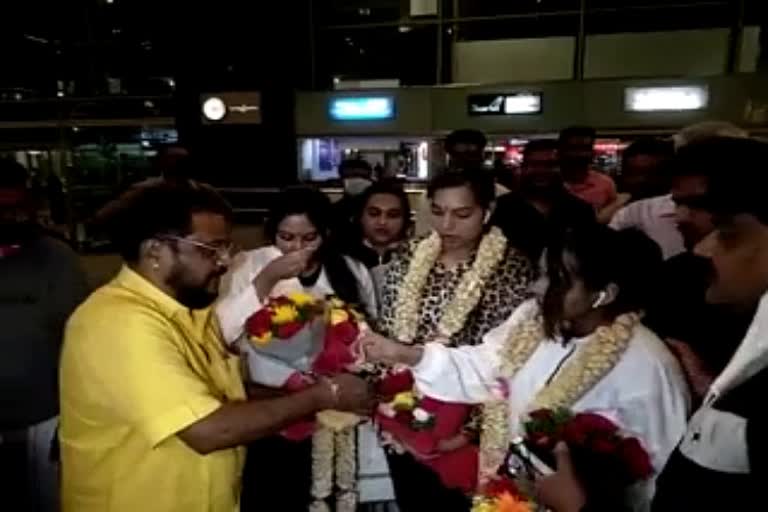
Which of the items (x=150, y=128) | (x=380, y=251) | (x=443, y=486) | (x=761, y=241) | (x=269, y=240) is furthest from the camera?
(x=150, y=128)

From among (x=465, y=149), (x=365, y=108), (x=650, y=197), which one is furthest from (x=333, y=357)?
(x=365, y=108)

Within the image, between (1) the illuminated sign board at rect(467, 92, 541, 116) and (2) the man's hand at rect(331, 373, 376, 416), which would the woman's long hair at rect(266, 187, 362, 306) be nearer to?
(2) the man's hand at rect(331, 373, 376, 416)

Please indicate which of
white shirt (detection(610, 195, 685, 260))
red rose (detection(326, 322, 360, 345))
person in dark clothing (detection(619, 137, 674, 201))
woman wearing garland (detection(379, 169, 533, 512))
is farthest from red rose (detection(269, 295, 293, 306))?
person in dark clothing (detection(619, 137, 674, 201))

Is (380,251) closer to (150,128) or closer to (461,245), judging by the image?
(461,245)

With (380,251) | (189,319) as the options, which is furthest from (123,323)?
(380,251)

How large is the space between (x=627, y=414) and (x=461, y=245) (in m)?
1.03

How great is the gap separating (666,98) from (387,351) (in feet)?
22.7

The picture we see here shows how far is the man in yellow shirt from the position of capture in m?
1.54

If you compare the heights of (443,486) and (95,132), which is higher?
(95,132)

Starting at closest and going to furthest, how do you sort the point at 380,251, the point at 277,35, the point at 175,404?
the point at 175,404
the point at 380,251
the point at 277,35

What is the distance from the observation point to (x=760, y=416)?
1066 mm

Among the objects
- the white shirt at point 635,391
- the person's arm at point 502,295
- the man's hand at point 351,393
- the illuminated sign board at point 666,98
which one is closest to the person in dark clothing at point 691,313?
the white shirt at point 635,391

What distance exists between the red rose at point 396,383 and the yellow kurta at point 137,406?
64 centimetres

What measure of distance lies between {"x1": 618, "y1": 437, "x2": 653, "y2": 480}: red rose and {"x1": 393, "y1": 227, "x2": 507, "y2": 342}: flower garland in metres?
0.95
